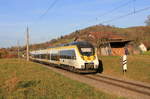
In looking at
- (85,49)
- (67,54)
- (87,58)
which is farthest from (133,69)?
(67,54)

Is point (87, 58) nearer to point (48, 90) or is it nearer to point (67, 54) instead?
point (67, 54)

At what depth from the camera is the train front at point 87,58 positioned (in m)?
22.3

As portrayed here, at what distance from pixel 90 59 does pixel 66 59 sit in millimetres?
4851

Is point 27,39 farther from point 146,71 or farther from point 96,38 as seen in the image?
point 146,71

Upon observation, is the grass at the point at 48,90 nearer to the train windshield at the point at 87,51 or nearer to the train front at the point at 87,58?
the train front at the point at 87,58

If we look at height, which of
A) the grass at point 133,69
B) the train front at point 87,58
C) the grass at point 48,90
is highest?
the train front at point 87,58

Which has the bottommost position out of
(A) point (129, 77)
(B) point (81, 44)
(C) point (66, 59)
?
(A) point (129, 77)

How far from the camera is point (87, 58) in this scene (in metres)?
22.6

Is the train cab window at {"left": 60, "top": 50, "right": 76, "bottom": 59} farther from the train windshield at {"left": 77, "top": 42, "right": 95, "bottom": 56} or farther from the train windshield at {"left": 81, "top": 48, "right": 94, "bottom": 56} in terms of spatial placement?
the train windshield at {"left": 81, "top": 48, "right": 94, "bottom": 56}

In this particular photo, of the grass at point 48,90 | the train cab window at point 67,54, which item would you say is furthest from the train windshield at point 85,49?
the grass at point 48,90

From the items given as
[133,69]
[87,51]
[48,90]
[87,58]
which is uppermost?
[87,51]

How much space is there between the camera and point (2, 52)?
94688 mm

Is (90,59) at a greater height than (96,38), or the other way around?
(96,38)

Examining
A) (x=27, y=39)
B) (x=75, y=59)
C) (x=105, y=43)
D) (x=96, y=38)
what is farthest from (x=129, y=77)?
Result: (x=27, y=39)
